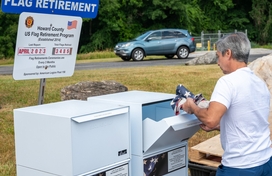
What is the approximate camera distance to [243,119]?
274cm

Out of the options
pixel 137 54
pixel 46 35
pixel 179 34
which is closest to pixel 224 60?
pixel 46 35

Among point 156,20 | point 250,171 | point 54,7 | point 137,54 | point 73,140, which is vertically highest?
point 156,20

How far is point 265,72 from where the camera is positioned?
5578mm

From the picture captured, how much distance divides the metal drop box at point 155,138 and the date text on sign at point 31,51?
30.6 inches

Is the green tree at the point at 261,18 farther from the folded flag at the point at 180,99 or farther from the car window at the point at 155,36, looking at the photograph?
the folded flag at the point at 180,99

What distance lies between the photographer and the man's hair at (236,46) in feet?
8.98

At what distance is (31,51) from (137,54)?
17.1m

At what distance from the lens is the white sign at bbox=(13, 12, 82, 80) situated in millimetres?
3656

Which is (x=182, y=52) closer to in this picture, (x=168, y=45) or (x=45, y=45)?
(x=168, y=45)

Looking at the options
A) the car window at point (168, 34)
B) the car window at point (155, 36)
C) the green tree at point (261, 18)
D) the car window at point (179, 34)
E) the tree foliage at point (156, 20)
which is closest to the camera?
the car window at point (155, 36)

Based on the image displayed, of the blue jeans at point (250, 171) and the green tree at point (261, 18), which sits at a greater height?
the green tree at point (261, 18)

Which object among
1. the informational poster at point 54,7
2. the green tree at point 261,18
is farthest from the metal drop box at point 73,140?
the green tree at point 261,18

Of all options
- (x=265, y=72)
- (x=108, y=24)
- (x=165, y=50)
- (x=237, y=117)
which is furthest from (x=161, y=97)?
(x=108, y=24)

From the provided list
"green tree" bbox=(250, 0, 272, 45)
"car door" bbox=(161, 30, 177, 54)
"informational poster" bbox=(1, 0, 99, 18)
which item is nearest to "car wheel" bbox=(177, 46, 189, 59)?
"car door" bbox=(161, 30, 177, 54)
